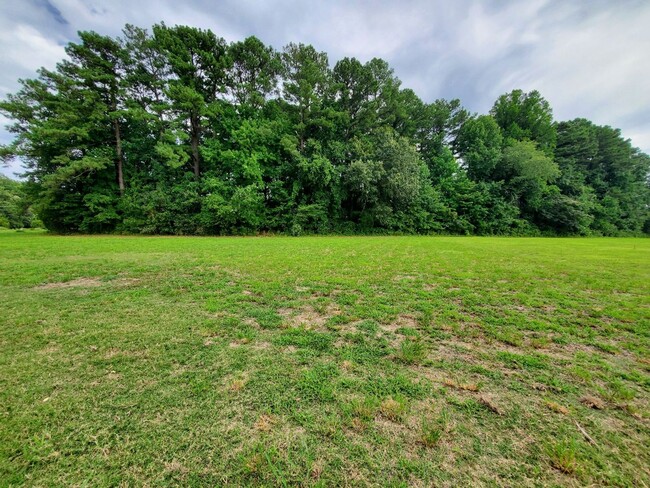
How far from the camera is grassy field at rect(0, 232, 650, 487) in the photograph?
154 centimetres

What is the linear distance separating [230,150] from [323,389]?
2439 cm

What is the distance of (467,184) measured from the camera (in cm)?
2877

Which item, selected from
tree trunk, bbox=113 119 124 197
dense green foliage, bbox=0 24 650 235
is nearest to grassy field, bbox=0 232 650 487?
dense green foliage, bbox=0 24 650 235

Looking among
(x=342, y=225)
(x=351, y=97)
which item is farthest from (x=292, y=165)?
(x=351, y=97)

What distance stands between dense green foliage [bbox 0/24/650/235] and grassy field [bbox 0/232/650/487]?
19.1 metres

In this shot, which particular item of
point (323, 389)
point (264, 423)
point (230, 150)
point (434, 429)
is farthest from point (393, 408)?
point (230, 150)

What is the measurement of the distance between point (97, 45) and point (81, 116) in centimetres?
670

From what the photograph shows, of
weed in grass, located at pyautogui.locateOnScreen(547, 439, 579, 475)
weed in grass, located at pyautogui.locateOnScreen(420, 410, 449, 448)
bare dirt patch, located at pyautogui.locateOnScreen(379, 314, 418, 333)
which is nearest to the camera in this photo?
weed in grass, located at pyautogui.locateOnScreen(547, 439, 579, 475)

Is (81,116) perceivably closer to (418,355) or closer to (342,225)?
(342,225)

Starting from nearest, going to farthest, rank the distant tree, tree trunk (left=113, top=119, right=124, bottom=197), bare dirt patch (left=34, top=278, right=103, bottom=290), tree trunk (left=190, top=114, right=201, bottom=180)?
bare dirt patch (left=34, top=278, right=103, bottom=290) < tree trunk (left=113, top=119, right=124, bottom=197) < tree trunk (left=190, top=114, right=201, bottom=180) < the distant tree

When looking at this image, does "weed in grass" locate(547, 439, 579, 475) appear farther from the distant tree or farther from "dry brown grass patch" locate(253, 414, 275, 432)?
the distant tree

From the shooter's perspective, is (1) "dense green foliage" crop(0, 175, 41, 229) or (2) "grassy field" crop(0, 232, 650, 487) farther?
(1) "dense green foliage" crop(0, 175, 41, 229)

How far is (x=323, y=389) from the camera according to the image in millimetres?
2252

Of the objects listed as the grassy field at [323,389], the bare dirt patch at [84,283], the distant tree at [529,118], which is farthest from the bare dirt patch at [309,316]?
the distant tree at [529,118]
